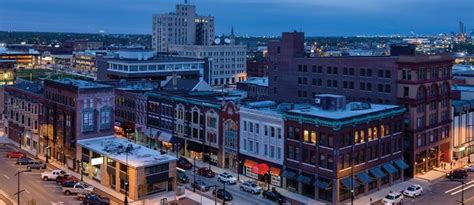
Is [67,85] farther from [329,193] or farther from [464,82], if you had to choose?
[464,82]

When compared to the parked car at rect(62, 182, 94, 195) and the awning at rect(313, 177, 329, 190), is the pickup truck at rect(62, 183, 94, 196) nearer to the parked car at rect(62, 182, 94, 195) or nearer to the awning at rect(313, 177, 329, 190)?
the parked car at rect(62, 182, 94, 195)

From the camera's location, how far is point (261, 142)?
3487 inches

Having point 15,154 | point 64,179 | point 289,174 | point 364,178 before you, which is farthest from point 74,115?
point 364,178

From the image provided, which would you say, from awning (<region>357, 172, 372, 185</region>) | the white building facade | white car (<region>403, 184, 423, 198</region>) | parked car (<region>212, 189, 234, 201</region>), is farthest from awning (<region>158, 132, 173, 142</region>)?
white car (<region>403, 184, 423, 198</region>)

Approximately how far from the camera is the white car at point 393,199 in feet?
252

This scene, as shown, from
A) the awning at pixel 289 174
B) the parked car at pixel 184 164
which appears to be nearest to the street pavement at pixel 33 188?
the parked car at pixel 184 164

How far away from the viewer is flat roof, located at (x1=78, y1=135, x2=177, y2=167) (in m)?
82.1

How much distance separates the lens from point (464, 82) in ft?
439

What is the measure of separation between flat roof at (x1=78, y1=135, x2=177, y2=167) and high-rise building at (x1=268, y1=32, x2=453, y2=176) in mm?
38184

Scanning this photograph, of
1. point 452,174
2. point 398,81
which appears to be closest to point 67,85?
point 398,81

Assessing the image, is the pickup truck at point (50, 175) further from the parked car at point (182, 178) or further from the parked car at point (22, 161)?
the parked car at point (182, 178)

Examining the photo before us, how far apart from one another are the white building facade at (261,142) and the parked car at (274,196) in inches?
207

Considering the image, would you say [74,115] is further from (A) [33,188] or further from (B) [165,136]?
(B) [165,136]

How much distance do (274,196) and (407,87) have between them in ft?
103
